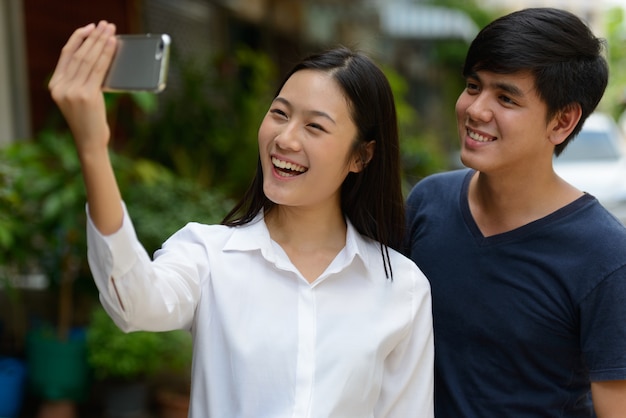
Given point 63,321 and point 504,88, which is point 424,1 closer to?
point 63,321

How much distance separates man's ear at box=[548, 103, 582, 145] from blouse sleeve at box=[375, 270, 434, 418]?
528 millimetres

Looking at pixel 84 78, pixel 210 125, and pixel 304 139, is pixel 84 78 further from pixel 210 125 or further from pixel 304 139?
pixel 210 125

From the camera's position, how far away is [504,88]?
73.0 inches

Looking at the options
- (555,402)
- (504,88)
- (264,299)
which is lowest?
(555,402)

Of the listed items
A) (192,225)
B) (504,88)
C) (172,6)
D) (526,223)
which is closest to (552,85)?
(504,88)

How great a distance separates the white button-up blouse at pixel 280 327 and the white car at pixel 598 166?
6.77 m

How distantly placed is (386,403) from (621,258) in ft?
2.09

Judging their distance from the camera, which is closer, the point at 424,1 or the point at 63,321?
the point at 63,321

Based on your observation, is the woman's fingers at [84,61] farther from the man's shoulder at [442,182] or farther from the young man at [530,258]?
the man's shoulder at [442,182]

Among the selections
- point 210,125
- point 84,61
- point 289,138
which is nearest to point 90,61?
point 84,61

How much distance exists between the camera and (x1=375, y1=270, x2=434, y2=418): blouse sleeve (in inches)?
68.9

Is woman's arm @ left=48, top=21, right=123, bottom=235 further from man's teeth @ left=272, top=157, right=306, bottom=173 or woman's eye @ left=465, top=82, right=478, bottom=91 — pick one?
woman's eye @ left=465, top=82, right=478, bottom=91

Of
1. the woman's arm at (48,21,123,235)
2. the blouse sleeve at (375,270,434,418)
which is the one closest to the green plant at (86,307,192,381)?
the blouse sleeve at (375,270,434,418)

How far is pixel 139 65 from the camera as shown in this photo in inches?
47.3
